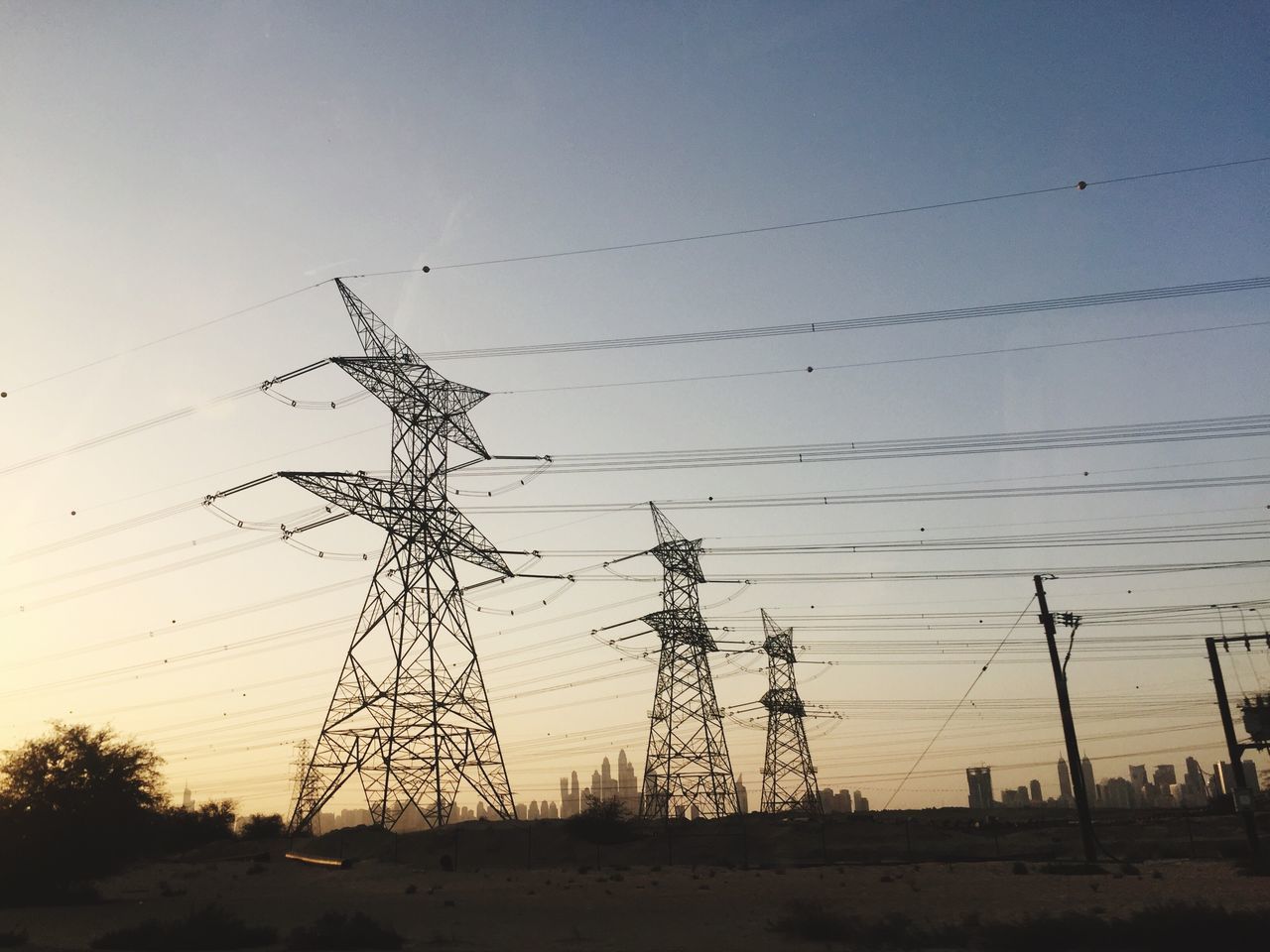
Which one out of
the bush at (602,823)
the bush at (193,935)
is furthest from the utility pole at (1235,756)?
the bush at (193,935)

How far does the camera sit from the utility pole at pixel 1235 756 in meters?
27.7

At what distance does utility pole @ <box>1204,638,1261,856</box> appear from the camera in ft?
90.9

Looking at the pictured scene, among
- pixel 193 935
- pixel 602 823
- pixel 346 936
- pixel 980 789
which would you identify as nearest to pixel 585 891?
pixel 346 936

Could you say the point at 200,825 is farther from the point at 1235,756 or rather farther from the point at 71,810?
the point at 1235,756

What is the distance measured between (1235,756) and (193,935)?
1259 inches

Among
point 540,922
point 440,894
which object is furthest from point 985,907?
point 440,894

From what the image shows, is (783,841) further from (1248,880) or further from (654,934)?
(654,934)

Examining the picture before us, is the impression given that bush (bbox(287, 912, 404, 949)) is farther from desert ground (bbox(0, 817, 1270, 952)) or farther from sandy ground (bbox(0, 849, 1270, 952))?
desert ground (bbox(0, 817, 1270, 952))

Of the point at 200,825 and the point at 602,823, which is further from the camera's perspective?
the point at 200,825

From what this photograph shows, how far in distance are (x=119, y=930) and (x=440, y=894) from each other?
9925 millimetres

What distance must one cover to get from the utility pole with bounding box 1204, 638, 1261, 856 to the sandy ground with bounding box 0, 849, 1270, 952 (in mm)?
1826

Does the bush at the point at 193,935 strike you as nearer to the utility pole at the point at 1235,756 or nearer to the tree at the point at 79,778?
the tree at the point at 79,778

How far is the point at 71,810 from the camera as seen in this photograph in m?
33.1

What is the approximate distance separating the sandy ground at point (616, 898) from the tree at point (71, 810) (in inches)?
73.1
